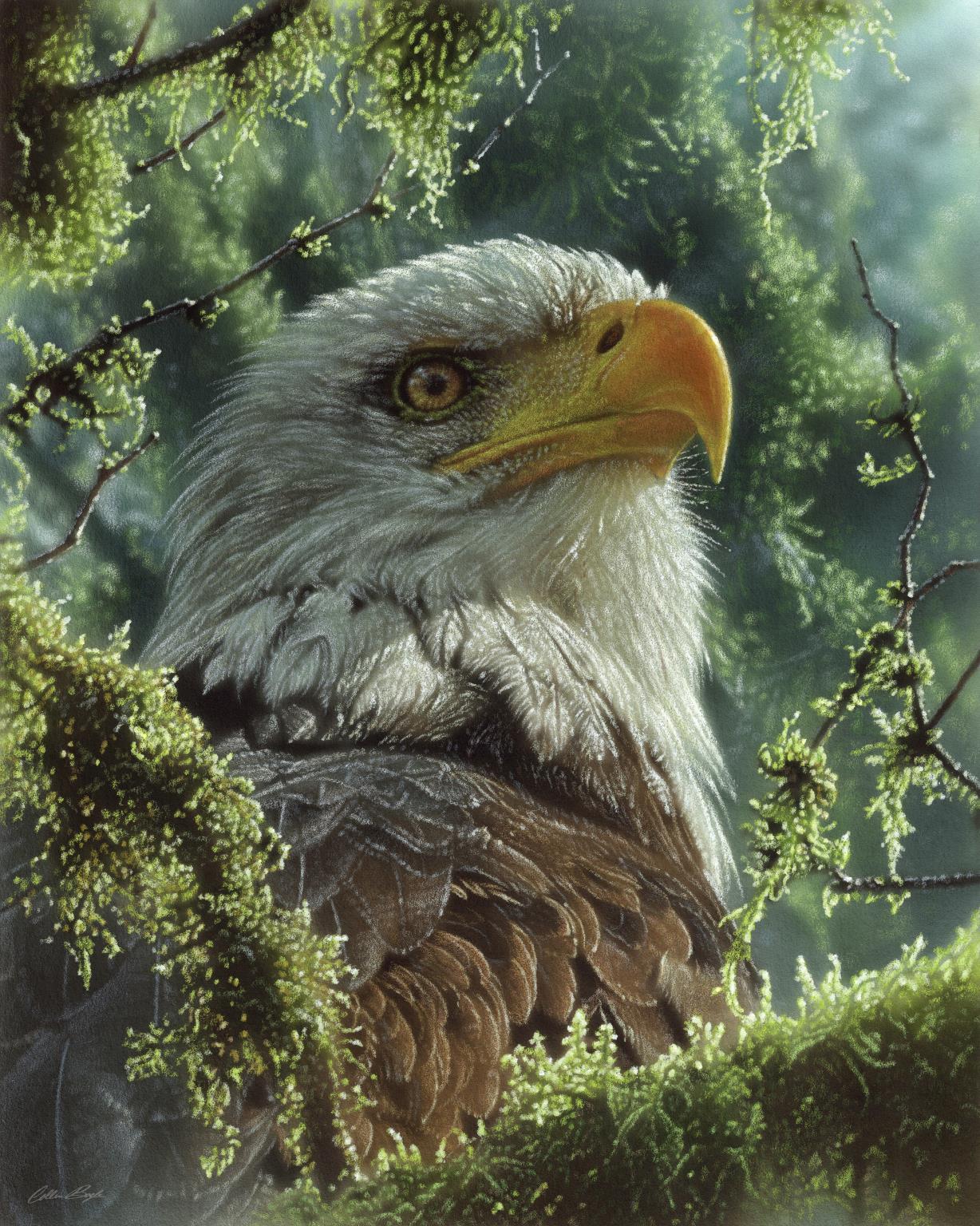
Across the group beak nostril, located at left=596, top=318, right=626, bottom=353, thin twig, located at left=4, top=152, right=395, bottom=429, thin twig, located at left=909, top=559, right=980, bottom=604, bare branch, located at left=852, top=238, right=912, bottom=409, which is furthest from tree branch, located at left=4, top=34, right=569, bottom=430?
thin twig, located at left=909, top=559, right=980, bottom=604

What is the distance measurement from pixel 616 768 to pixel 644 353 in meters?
0.47

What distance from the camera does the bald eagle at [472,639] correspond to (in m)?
1.07

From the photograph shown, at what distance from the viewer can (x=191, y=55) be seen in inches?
46.8

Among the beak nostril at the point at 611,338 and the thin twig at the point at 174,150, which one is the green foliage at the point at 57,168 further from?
the beak nostril at the point at 611,338

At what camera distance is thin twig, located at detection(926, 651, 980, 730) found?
1130 mm

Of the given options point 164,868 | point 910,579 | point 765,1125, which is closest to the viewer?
point 765,1125

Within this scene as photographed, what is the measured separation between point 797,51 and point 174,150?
68cm

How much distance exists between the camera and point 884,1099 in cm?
82

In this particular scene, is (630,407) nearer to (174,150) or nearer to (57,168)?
(174,150)

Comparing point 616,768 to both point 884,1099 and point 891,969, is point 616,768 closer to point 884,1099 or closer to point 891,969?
point 891,969

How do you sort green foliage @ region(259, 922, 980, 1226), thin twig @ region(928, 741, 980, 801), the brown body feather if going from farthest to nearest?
thin twig @ region(928, 741, 980, 801) → the brown body feather → green foliage @ region(259, 922, 980, 1226)

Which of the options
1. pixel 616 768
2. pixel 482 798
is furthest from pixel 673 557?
pixel 482 798
